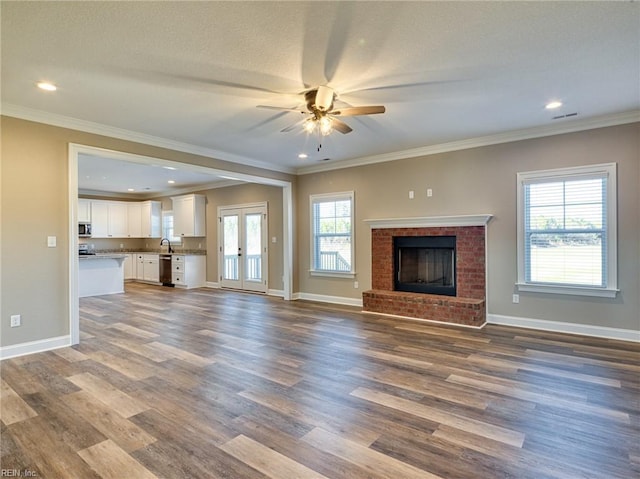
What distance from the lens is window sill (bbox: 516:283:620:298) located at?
14.2 feet

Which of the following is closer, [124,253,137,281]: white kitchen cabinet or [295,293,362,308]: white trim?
[295,293,362,308]: white trim

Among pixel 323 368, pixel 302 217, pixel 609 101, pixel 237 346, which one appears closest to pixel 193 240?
pixel 302 217

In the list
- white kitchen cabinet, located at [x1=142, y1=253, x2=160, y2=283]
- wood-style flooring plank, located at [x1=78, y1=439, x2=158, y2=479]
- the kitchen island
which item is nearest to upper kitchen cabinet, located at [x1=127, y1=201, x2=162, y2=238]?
white kitchen cabinet, located at [x1=142, y1=253, x2=160, y2=283]

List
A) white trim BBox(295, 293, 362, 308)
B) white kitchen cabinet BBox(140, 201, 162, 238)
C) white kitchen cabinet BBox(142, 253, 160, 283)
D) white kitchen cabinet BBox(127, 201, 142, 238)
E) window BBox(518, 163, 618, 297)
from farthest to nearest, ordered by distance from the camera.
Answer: white kitchen cabinet BBox(127, 201, 142, 238)
white kitchen cabinet BBox(140, 201, 162, 238)
white kitchen cabinet BBox(142, 253, 160, 283)
white trim BBox(295, 293, 362, 308)
window BBox(518, 163, 618, 297)

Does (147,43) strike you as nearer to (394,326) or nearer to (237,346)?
(237,346)

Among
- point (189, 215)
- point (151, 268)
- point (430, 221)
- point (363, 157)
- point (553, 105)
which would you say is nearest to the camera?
point (553, 105)

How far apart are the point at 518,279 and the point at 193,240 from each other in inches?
312

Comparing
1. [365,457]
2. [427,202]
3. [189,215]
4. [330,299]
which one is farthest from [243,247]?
[365,457]

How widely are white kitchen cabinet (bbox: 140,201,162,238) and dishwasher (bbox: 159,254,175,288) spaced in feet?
4.44

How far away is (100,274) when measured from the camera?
7977 mm

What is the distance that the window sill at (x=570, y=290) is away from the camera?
4.33m

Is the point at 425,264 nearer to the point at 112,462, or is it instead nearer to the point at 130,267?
the point at 112,462

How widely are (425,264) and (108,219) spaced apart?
9071 millimetres

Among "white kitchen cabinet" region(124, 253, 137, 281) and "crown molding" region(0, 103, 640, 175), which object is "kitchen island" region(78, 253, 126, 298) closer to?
A: "white kitchen cabinet" region(124, 253, 137, 281)
